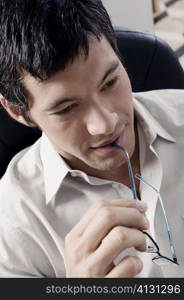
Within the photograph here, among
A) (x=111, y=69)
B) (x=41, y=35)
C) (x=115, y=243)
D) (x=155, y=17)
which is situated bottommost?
(x=155, y=17)

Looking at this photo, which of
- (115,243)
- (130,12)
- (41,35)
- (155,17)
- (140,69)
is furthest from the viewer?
(155,17)

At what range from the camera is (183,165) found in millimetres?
969

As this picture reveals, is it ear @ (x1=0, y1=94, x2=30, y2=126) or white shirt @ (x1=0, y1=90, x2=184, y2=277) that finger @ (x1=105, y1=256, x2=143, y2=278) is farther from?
ear @ (x1=0, y1=94, x2=30, y2=126)

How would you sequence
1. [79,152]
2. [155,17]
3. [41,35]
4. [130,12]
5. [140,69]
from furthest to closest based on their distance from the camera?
[155,17] < [130,12] < [140,69] < [79,152] < [41,35]

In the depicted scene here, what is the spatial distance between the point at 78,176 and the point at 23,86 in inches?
9.6

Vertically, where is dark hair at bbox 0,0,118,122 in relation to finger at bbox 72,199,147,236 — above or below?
above

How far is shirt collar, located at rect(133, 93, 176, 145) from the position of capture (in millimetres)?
964

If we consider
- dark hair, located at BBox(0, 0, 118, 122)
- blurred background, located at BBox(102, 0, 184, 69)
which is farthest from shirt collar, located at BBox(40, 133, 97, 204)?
blurred background, located at BBox(102, 0, 184, 69)

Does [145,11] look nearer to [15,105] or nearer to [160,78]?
[160,78]

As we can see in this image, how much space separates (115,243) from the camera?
2.07ft

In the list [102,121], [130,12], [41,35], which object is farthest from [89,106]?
[130,12]

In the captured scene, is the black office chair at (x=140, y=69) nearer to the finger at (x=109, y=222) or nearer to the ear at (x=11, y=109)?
the ear at (x=11, y=109)

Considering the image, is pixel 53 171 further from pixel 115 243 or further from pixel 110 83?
pixel 115 243

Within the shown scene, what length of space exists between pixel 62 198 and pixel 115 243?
0.32 metres
